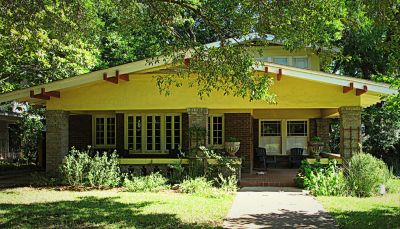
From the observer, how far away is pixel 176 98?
52.5 ft

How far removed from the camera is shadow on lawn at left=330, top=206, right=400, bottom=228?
29.9ft

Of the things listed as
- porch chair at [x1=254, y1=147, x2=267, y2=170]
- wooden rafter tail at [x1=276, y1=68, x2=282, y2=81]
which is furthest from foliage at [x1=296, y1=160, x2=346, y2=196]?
porch chair at [x1=254, y1=147, x2=267, y2=170]

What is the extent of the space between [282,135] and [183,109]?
6903 millimetres

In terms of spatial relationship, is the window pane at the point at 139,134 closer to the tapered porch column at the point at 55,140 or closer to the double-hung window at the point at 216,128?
the double-hung window at the point at 216,128

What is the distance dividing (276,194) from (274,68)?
12.9 feet

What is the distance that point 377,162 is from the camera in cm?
1392

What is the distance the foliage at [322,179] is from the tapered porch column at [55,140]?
27.0ft

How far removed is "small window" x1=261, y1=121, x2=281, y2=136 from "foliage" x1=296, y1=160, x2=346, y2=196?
6.68 metres

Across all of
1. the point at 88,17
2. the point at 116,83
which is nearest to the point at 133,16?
the point at 88,17

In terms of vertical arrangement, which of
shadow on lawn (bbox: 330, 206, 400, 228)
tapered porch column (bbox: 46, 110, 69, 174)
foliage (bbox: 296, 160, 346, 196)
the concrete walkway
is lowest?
the concrete walkway

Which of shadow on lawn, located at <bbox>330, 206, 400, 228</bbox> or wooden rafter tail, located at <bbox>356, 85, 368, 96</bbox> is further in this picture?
wooden rafter tail, located at <bbox>356, 85, 368, 96</bbox>

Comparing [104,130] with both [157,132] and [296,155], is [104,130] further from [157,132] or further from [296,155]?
[296,155]

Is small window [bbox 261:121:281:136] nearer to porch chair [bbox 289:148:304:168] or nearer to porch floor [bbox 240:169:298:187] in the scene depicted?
porch chair [bbox 289:148:304:168]

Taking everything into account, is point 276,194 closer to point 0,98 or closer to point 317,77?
point 317,77
